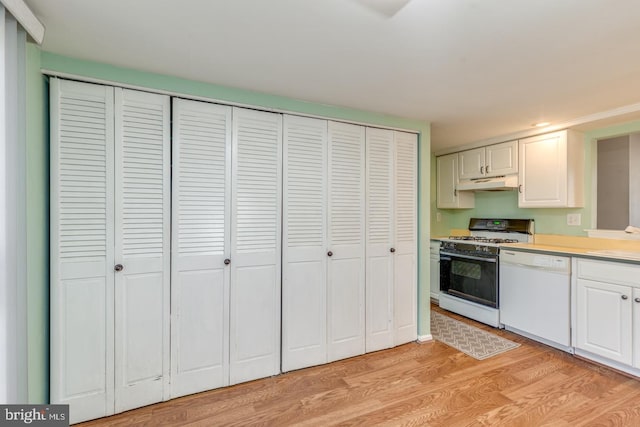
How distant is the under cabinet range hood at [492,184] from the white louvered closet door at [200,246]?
3.01 m

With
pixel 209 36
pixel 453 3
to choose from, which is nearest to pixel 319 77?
pixel 209 36

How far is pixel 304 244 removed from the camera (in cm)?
249

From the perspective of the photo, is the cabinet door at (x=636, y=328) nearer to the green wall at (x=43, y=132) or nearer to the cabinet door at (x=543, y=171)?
the cabinet door at (x=543, y=171)

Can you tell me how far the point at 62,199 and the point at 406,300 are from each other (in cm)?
277

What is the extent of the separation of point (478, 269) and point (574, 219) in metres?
1.10

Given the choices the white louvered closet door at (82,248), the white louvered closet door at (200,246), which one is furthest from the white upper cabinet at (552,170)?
the white louvered closet door at (82,248)

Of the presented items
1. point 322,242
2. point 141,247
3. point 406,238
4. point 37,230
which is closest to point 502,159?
point 406,238

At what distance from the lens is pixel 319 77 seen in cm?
203

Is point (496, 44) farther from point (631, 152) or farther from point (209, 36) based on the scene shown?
point (631, 152)

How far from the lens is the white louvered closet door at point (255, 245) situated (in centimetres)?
225

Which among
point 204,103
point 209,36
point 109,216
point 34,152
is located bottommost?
point 109,216

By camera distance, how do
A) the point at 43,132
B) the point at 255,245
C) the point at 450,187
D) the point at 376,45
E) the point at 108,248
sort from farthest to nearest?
the point at 450,187
the point at 255,245
the point at 108,248
the point at 43,132
the point at 376,45

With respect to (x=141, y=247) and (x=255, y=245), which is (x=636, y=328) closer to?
(x=255, y=245)

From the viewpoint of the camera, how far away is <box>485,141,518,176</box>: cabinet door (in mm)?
3458
